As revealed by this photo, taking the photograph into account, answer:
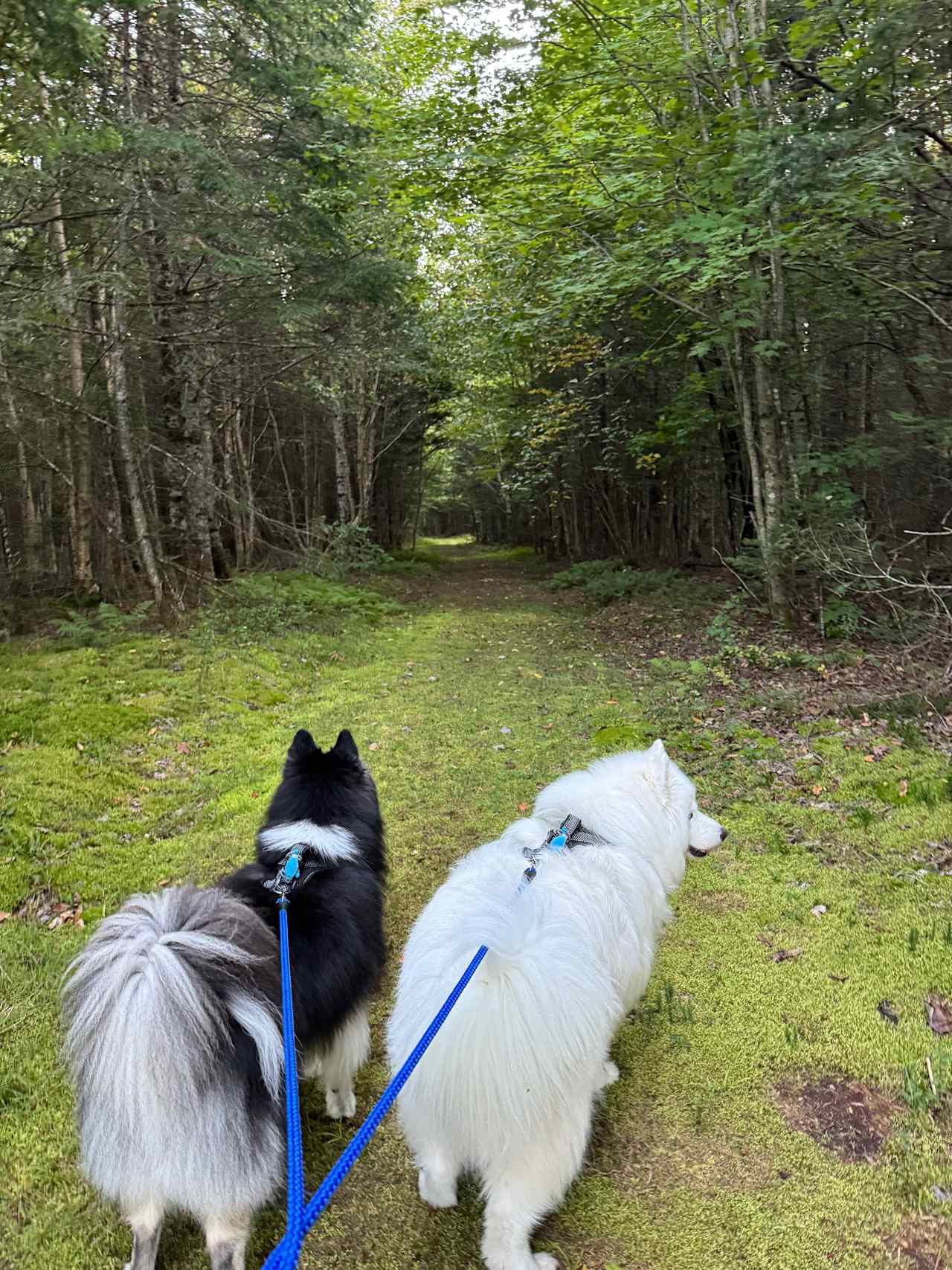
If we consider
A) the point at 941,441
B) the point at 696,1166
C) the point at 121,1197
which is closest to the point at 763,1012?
the point at 696,1166

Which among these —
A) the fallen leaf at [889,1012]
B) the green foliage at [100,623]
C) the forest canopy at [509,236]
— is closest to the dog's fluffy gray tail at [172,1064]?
the fallen leaf at [889,1012]

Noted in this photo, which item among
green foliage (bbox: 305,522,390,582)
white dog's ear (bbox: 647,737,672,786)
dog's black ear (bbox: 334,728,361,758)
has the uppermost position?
green foliage (bbox: 305,522,390,582)

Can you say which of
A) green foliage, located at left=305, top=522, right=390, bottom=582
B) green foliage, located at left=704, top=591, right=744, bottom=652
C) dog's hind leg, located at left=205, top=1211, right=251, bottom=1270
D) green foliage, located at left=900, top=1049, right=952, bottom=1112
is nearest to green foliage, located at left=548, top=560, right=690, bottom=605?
green foliage, located at left=704, top=591, right=744, bottom=652

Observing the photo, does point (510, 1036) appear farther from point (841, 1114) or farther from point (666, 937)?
point (666, 937)

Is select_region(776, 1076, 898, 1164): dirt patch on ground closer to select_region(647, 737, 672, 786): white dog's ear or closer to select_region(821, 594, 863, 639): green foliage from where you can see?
select_region(647, 737, 672, 786): white dog's ear

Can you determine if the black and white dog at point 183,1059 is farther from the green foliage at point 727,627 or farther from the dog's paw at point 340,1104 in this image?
the green foliage at point 727,627

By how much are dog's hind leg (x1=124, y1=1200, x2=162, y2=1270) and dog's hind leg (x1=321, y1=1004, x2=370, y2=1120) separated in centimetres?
68

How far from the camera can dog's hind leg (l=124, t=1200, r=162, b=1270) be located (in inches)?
70.3

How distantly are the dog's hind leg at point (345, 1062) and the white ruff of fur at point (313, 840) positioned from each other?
1.85ft

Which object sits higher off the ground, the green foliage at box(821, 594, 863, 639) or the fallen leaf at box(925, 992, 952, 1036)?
the green foliage at box(821, 594, 863, 639)

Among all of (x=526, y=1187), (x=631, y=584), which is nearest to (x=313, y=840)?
(x=526, y=1187)

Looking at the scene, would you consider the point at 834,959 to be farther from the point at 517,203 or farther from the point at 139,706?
the point at 517,203

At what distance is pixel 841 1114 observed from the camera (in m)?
2.42

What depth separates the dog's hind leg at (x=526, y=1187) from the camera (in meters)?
1.81
